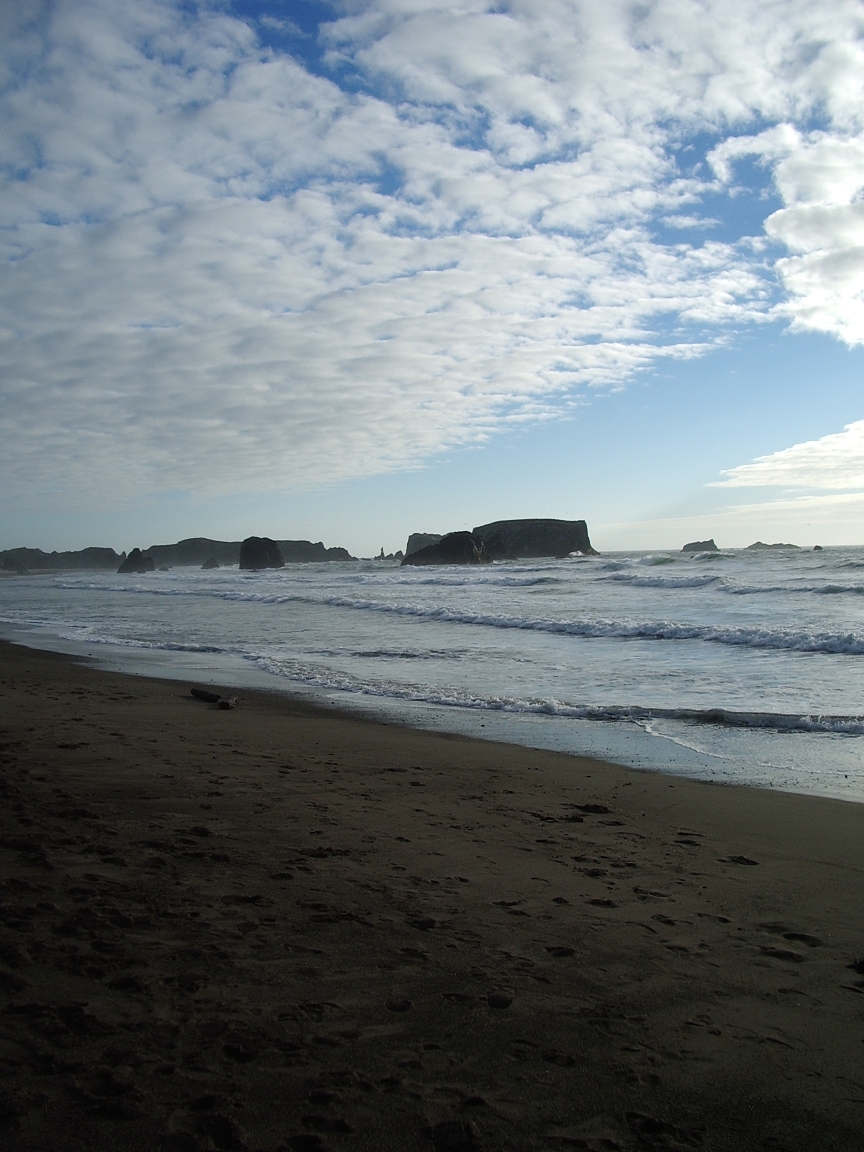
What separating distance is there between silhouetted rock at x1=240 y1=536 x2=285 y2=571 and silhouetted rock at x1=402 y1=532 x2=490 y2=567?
907 inches

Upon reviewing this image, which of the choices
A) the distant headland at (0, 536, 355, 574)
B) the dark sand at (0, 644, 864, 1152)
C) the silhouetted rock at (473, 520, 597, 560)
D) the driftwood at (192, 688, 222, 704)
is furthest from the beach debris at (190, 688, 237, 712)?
the distant headland at (0, 536, 355, 574)

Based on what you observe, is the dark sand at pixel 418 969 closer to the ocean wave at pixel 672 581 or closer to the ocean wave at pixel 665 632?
the ocean wave at pixel 665 632

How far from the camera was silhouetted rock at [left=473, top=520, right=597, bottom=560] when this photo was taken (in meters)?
102

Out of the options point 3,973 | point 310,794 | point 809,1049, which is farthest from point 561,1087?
point 310,794

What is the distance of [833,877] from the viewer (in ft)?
13.6

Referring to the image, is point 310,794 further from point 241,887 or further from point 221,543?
point 221,543

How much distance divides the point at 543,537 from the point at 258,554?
39.6 meters

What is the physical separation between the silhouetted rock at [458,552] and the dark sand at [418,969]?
72866mm

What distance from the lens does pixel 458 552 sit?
7875 centimetres

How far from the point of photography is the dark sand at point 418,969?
2098 millimetres

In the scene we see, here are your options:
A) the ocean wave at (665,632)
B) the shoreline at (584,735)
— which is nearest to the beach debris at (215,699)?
the shoreline at (584,735)

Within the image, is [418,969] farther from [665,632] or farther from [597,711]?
[665,632]

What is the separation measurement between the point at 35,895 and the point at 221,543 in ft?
503

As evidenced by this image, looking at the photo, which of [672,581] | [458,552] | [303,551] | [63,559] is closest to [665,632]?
[672,581]
